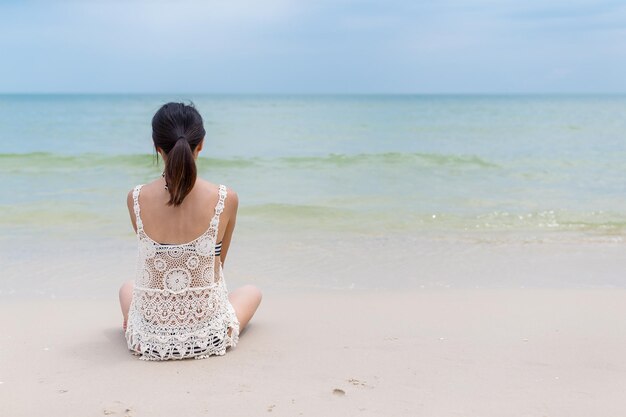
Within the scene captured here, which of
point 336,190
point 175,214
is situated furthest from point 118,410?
point 336,190

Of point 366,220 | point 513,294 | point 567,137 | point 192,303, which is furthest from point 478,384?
point 567,137

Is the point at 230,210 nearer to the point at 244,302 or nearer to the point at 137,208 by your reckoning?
the point at 137,208

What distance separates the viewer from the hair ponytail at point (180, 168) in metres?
3.12

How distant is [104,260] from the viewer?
586cm

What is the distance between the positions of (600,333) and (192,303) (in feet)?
7.29

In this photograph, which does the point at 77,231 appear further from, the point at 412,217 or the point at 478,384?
the point at 478,384

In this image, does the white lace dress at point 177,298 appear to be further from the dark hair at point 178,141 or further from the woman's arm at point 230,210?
the dark hair at point 178,141

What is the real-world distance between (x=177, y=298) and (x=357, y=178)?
9271 mm

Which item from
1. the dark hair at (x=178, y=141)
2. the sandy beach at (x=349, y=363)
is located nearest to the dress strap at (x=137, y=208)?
the dark hair at (x=178, y=141)

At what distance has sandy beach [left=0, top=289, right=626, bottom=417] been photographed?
8.98ft

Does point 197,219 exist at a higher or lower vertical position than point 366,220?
higher

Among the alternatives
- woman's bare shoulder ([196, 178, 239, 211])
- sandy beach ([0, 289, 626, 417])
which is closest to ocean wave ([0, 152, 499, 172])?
sandy beach ([0, 289, 626, 417])

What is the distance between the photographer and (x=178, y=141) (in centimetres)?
313

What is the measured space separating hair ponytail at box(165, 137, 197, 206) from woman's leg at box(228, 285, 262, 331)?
80cm
